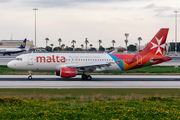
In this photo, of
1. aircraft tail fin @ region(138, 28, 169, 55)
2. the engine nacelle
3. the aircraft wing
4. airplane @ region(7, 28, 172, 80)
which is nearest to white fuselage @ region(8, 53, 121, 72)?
airplane @ region(7, 28, 172, 80)

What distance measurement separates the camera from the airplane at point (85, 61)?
125ft

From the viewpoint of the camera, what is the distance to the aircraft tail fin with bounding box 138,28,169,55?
41406 mm

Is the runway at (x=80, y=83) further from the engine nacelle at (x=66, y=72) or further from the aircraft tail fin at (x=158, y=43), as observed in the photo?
the aircraft tail fin at (x=158, y=43)

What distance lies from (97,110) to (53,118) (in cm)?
346

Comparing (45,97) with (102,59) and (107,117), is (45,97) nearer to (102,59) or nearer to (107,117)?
(107,117)

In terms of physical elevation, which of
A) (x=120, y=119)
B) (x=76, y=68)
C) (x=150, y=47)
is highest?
(x=150, y=47)

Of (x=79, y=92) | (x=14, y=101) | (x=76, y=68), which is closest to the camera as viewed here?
(x=14, y=101)

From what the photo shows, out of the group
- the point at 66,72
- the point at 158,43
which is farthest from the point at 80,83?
the point at 158,43

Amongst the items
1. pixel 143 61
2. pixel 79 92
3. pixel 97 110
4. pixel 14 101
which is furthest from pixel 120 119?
pixel 143 61

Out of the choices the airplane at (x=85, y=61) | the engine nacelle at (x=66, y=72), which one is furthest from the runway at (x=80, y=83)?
the airplane at (x=85, y=61)

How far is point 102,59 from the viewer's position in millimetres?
40281

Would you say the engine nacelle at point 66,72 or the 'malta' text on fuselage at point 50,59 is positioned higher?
the 'malta' text on fuselage at point 50,59

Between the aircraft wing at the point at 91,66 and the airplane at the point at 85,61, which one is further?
the airplane at the point at 85,61

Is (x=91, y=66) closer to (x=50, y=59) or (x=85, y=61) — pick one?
(x=85, y=61)
